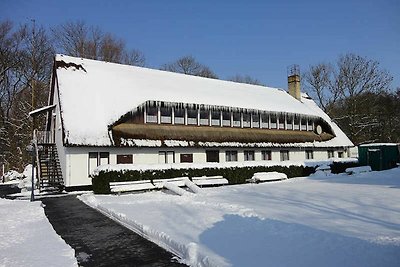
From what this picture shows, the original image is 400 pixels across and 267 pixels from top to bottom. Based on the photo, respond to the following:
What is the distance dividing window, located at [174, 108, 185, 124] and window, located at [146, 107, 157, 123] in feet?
6.02

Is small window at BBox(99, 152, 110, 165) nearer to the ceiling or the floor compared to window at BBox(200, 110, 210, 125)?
nearer to the floor

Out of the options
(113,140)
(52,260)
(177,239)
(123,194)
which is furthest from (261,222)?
(113,140)

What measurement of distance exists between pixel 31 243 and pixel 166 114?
61.6ft

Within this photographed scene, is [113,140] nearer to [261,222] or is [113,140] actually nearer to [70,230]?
[70,230]

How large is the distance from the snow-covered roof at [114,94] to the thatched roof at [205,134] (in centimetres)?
123

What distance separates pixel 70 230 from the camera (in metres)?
10.4

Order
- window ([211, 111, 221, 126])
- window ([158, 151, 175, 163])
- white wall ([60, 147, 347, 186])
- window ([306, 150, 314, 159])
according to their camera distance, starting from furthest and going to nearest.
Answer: window ([306, 150, 314, 159]), window ([211, 111, 221, 126]), window ([158, 151, 175, 163]), white wall ([60, 147, 347, 186])

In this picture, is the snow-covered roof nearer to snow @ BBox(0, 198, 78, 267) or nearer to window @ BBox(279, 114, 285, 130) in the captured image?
window @ BBox(279, 114, 285, 130)

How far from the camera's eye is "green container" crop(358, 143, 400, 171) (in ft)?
108

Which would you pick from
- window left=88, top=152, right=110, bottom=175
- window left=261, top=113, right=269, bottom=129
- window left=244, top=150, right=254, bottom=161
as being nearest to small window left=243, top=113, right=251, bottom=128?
window left=261, top=113, right=269, bottom=129

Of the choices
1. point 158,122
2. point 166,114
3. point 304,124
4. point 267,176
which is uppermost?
point 166,114

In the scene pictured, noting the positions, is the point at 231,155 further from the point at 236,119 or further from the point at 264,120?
the point at 264,120

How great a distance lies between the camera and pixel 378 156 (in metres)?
33.1

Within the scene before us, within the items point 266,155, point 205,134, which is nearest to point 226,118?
point 205,134
